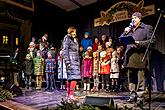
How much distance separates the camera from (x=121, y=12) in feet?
30.3

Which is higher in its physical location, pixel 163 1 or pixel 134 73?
pixel 163 1

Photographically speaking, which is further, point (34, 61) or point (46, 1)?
point (46, 1)

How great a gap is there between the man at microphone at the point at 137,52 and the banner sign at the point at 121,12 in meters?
3.80

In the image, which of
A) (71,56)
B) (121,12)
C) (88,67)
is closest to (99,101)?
(71,56)

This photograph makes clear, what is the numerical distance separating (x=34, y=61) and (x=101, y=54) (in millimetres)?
2779

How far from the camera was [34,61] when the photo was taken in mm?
9117

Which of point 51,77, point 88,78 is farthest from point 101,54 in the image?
point 51,77

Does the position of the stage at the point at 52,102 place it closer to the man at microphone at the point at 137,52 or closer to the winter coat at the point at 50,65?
the man at microphone at the point at 137,52

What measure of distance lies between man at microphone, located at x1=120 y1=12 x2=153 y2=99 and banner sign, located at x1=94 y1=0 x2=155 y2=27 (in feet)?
12.5

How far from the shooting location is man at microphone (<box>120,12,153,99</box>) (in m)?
4.54

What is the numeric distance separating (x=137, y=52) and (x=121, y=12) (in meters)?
4.90

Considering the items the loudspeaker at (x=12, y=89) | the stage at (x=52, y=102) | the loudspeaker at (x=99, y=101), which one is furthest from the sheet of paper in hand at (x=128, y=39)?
the loudspeaker at (x=12, y=89)

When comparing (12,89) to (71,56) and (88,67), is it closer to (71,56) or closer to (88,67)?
(71,56)

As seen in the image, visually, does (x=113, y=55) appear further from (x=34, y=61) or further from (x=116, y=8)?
(x=34, y=61)
